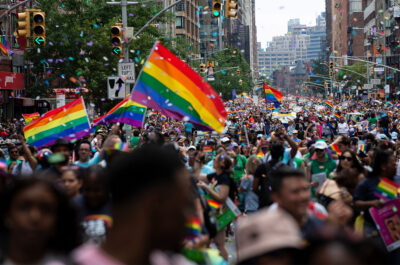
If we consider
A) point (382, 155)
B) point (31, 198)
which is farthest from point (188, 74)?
point (31, 198)

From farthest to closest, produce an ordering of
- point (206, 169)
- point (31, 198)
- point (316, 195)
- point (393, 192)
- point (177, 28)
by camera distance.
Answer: point (177, 28) < point (206, 169) < point (316, 195) < point (393, 192) < point (31, 198)

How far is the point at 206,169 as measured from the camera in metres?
9.35

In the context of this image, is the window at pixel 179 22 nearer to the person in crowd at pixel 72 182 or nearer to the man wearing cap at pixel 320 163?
the man wearing cap at pixel 320 163

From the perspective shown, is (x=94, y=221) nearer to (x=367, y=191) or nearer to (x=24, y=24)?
(x=367, y=191)

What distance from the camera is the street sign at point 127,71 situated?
2003 centimetres

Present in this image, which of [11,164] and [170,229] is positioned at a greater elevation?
[170,229]

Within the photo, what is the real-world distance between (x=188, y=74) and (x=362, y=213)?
3569 millimetres

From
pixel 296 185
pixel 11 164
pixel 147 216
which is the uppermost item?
pixel 147 216

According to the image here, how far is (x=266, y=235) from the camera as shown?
2951 mm

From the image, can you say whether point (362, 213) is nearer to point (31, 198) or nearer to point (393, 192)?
point (393, 192)

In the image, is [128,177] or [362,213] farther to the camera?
[362,213]

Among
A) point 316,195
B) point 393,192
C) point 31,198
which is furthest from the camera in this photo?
point 316,195

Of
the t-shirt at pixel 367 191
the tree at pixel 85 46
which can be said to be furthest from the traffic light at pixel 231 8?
the tree at pixel 85 46

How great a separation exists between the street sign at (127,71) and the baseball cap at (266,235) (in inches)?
678
